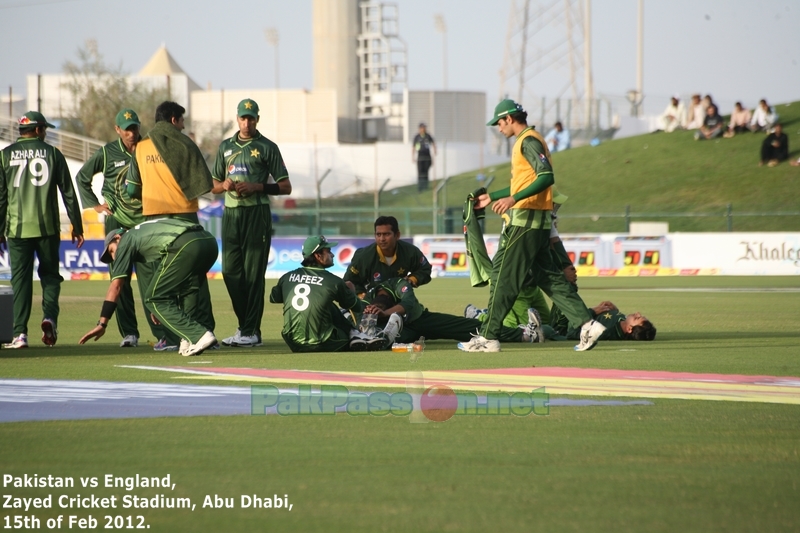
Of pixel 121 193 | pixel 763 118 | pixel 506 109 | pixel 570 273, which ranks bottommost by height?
pixel 570 273

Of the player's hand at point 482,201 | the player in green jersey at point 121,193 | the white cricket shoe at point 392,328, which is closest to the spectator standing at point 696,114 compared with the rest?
the player's hand at point 482,201

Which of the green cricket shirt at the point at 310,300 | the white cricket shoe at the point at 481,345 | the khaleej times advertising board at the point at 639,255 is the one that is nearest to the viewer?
the green cricket shirt at the point at 310,300

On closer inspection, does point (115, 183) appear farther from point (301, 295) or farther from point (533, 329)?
point (533, 329)

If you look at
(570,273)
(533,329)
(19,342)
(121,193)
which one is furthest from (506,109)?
(19,342)

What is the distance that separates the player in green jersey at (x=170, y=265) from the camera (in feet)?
31.2

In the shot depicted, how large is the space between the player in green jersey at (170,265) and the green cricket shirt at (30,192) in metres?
1.48

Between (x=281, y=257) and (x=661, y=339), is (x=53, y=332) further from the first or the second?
(x=281, y=257)

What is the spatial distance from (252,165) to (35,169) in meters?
2.18

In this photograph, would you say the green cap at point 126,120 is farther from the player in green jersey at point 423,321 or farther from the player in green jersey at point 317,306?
the player in green jersey at point 423,321

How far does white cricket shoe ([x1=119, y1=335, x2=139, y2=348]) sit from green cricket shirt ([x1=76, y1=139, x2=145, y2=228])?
3.84ft

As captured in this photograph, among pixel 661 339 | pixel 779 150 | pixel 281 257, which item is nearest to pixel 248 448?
pixel 661 339

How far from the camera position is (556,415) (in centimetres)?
654

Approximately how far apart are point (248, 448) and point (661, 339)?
728 cm

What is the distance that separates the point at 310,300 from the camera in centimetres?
993
